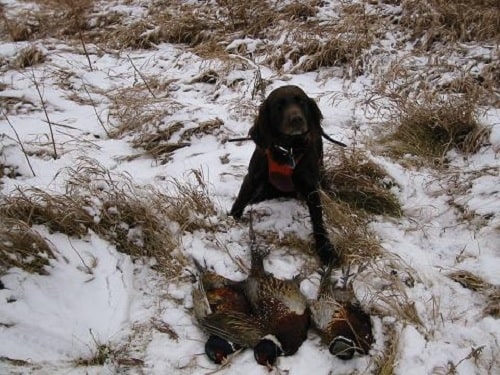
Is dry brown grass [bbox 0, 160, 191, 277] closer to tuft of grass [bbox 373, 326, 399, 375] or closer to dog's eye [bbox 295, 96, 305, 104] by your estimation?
dog's eye [bbox 295, 96, 305, 104]

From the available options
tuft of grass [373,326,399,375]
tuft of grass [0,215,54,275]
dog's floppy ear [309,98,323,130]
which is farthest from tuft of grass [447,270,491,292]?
tuft of grass [0,215,54,275]

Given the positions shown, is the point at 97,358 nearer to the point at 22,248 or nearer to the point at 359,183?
the point at 22,248

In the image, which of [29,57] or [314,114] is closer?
[314,114]

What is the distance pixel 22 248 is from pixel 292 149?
60.9 inches

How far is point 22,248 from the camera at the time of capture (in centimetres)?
253

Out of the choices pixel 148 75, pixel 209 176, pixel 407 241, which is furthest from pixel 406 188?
pixel 148 75

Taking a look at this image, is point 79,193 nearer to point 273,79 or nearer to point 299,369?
point 299,369

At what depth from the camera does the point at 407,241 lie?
285 cm

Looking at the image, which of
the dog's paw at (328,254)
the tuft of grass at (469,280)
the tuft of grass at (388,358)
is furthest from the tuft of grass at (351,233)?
the tuft of grass at (388,358)

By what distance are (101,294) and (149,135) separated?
5.80ft

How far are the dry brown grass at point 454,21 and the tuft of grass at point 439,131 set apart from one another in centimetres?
126

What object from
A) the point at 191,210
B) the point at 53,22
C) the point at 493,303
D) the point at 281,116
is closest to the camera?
the point at 493,303

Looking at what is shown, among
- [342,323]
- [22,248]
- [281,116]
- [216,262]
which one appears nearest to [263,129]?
[281,116]

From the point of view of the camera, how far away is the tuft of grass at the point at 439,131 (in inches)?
138
